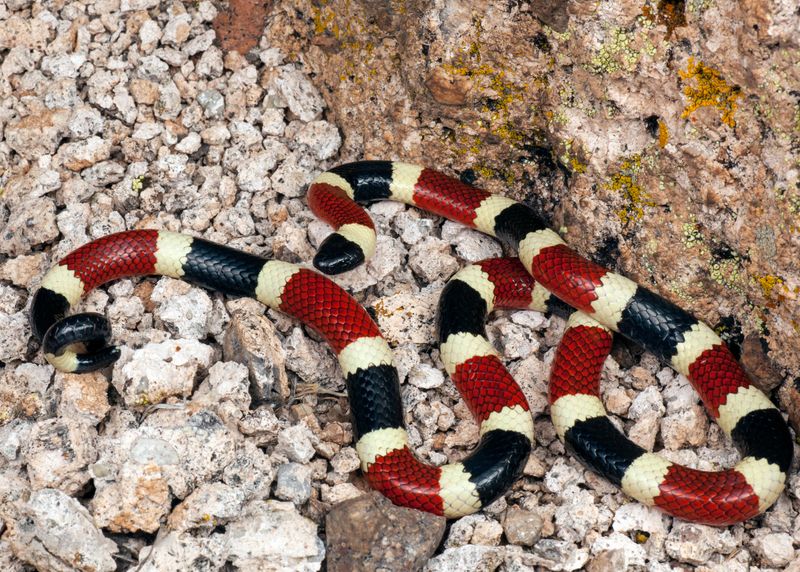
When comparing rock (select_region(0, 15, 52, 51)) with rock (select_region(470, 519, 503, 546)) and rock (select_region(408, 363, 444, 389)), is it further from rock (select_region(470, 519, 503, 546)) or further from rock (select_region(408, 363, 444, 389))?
rock (select_region(470, 519, 503, 546))

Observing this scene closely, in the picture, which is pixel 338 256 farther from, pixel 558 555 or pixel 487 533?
pixel 558 555

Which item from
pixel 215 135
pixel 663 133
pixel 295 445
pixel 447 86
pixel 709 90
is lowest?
pixel 295 445

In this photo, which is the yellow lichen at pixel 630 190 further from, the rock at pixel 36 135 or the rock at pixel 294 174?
the rock at pixel 36 135

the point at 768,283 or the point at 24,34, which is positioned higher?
the point at 768,283

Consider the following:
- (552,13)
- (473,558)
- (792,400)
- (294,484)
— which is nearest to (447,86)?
(552,13)

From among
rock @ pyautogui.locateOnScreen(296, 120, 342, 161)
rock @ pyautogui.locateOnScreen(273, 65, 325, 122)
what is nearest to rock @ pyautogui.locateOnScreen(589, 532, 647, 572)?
rock @ pyautogui.locateOnScreen(296, 120, 342, 161)

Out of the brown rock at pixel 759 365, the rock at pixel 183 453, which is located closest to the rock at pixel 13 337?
the rock at pixel 183 453

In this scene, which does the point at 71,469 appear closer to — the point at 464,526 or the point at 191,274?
the point at 191,274
